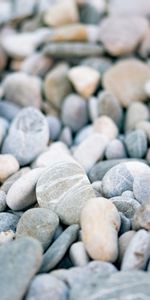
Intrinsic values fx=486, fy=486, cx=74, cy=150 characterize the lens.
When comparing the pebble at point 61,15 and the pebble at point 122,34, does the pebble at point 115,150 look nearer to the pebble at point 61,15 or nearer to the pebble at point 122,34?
the pebble at point 122,34

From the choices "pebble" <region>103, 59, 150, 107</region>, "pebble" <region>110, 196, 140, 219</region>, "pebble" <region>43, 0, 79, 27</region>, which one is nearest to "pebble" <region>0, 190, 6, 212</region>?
"pebble" <region>110, 196, 140, 219</region>

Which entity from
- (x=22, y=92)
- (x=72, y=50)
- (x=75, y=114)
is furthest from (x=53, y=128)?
(x=72, y=50)

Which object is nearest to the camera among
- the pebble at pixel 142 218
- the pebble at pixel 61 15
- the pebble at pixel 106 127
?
the pebble at pixel 142 218

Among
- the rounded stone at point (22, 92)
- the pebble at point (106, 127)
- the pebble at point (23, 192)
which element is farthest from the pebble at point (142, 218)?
the rounded stone at point (22, 92)

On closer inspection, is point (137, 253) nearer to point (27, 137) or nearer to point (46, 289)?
point (46, 289)

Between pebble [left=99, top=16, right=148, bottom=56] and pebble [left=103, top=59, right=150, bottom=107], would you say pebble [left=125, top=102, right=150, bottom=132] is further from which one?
pebble [left=99, top=16, right=148, bottom=56]
